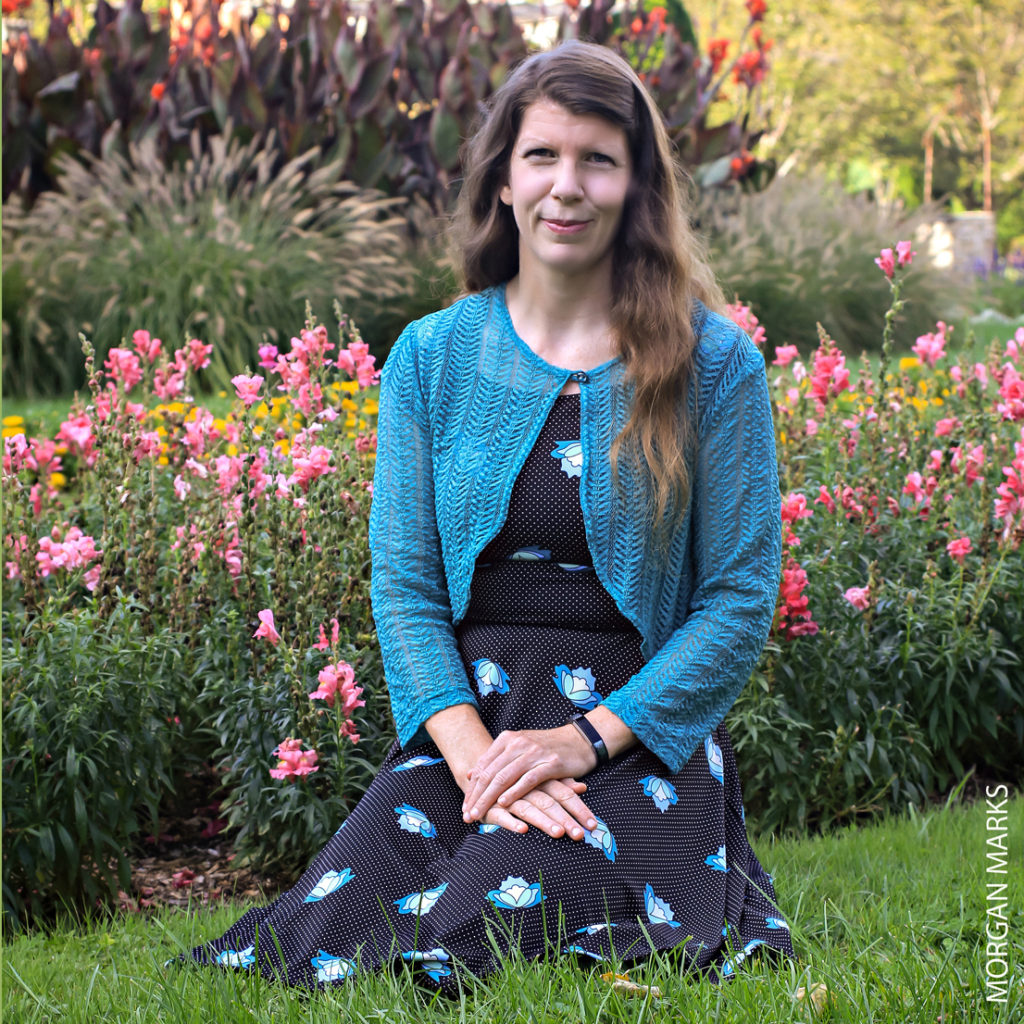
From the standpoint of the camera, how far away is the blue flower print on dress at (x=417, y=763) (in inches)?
91.0

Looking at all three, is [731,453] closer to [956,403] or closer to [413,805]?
[413,805]

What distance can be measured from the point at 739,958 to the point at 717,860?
7.9 inches

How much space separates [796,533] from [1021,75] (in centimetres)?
3052

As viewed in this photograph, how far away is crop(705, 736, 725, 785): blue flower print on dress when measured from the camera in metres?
2.41

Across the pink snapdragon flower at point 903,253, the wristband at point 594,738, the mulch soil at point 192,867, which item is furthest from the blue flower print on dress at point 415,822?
the pink snapdragon flower at point 903,253

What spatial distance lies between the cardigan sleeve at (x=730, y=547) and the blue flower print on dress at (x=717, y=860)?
0.17 m

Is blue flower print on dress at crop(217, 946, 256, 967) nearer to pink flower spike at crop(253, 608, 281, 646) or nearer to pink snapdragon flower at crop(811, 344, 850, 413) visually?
pink flower spike at crop(253, 608, 281, 646)

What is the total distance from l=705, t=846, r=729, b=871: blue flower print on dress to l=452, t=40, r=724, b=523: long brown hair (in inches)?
25.0

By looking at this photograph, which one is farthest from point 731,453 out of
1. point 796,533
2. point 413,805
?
point 796,533

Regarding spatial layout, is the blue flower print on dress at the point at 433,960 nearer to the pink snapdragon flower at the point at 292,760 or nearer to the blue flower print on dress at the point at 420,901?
the blue flower print on dress at the point at 420,901

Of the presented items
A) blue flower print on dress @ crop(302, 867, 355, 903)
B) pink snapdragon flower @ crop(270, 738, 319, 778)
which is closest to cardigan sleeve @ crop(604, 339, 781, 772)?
blue flower print on dress @ crop(302, 867, 355, 903)

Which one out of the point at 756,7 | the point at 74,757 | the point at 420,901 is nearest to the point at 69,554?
the point at 74,757

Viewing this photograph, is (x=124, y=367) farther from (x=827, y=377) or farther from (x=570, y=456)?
(x=827, y=377)

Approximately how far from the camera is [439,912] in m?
2.04
